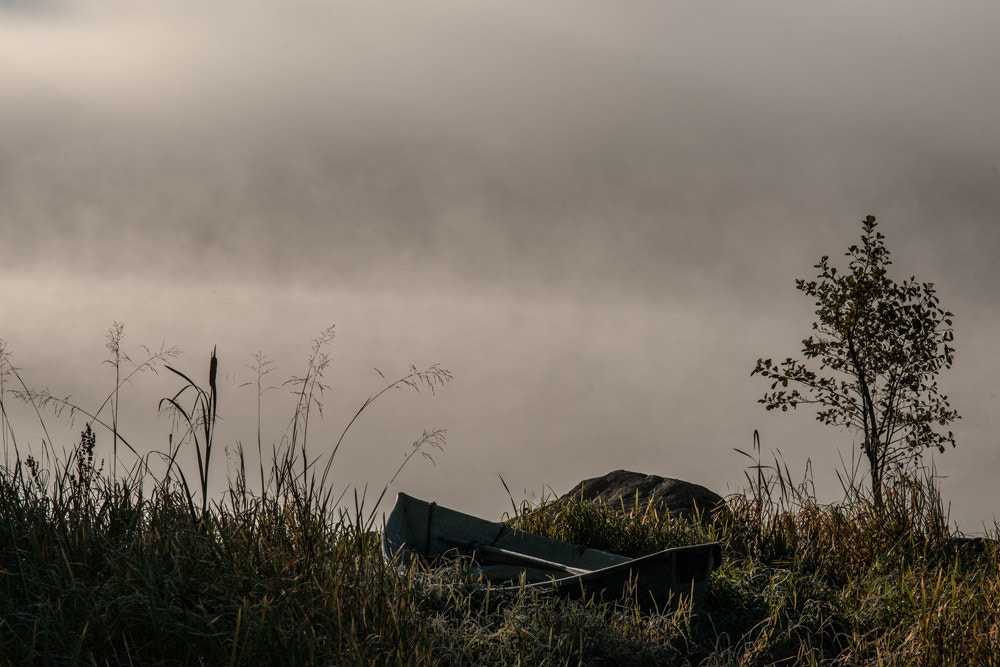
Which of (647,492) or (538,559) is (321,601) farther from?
(647,492)

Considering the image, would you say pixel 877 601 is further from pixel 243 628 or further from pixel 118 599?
pixel 118 599

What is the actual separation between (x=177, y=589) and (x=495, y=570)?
279 cm

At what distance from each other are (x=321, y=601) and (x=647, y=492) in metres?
6.06

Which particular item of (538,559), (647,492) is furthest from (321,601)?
(647,492)

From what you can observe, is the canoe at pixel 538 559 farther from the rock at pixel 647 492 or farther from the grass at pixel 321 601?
the rock at pixel 647 492

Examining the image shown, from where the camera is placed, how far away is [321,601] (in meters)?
4.16

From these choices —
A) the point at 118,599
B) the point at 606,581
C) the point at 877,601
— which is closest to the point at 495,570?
the point at 606,581

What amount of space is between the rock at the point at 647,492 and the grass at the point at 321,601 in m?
2.37

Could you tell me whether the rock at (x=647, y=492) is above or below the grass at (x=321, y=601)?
above

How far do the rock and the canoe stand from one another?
1694mm

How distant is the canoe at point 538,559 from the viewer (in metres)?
5.45

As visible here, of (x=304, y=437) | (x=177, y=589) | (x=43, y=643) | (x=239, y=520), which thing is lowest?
(x=43, y=643)

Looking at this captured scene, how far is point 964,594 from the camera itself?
5.75 meters

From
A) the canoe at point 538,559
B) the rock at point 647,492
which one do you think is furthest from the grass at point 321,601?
the rock at point 647,492
